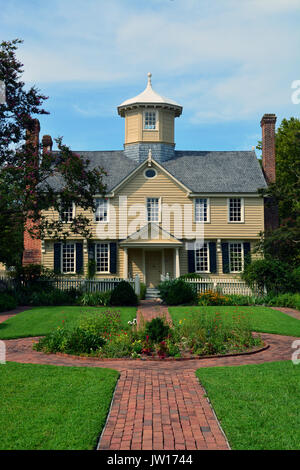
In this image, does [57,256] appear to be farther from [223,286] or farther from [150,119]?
[150,119]

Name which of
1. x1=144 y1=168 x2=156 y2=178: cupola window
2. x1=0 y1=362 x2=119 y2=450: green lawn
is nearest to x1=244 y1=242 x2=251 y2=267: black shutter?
x1=144 y1=168 x2=156 y2=178: cupola window

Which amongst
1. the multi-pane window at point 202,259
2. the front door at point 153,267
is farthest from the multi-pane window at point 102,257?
the multi-pane window at point 202,259

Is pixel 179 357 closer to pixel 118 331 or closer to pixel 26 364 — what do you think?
pixel 118 331

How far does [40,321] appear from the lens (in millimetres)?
16734

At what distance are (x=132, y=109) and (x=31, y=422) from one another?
2795 cm

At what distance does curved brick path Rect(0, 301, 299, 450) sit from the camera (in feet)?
19.7

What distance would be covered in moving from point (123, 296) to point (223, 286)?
6.03 meters

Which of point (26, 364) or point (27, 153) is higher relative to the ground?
point (27, 153)

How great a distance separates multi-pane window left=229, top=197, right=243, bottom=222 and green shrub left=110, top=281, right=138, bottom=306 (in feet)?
32.3

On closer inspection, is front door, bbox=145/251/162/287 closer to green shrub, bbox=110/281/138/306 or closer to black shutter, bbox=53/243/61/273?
black shutter, bbox=53/243/61/273

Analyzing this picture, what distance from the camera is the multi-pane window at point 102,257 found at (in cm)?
2834

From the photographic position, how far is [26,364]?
10.3m

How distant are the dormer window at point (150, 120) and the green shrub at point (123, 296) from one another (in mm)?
13751
